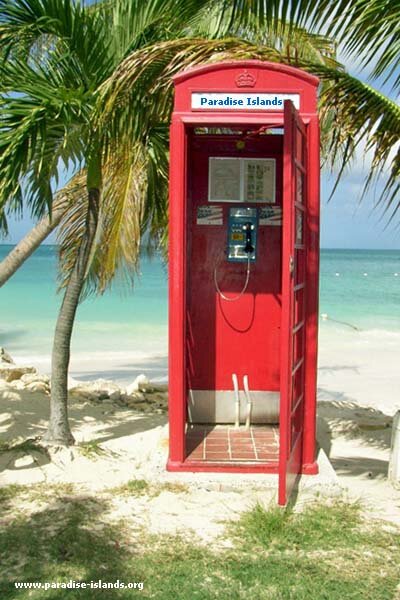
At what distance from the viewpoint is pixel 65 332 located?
5684 millimetres

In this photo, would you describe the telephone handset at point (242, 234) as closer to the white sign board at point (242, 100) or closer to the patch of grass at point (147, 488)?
the white sign board at point (242, 100)

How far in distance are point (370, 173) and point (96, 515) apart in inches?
130

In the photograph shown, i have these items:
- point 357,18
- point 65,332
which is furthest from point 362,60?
point 65,332

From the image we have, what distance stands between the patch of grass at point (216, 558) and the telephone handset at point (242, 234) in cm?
224

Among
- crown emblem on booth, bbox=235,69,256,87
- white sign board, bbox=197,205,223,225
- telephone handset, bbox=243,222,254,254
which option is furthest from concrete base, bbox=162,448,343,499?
crown emblem on booth, bbox=235,69,256,87

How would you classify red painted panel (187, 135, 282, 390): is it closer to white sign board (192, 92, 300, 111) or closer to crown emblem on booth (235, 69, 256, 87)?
white sign board (192, 92, 300, 111)

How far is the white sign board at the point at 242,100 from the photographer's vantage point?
15.2ft

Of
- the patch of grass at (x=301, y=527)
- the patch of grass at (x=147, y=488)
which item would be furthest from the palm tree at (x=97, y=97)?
the patch of grass at (x=301, y=527)

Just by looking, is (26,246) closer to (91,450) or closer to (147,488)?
(91,450)

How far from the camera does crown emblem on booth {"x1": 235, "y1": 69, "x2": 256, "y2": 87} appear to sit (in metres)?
4.64

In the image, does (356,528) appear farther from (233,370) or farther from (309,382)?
(233,370)

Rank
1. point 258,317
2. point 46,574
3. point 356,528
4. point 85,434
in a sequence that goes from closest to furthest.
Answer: point 46,574
point 356,528
point 258,317
point 85,434

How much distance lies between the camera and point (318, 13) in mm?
4344

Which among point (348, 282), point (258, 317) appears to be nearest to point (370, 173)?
point (258, 317)
